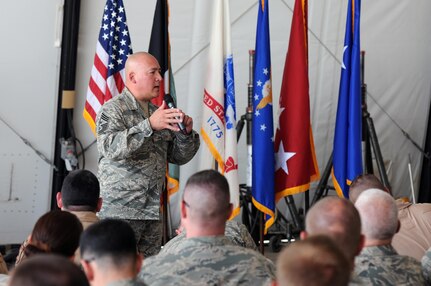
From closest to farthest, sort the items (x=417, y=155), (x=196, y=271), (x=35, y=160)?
(x=196, y=271)
(x=35, y=160)
(x=417, y=155)

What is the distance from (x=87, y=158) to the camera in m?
7.17

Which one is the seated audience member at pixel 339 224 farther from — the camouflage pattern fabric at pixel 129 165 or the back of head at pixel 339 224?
the camouflage pattern fabric at pixel 129 165

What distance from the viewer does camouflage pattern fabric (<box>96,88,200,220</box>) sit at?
461 centimetres

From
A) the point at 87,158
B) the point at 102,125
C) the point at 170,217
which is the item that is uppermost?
the point at 102,125

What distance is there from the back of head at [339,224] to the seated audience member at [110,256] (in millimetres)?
659

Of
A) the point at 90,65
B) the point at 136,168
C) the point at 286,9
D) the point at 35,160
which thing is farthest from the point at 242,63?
the point at 136,168

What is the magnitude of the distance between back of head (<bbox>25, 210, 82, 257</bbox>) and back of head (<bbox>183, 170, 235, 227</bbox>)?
40 cm

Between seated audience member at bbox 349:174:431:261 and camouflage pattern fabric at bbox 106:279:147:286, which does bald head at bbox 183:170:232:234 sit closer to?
camouflage pattern fabric at bbox 106:279:147:286

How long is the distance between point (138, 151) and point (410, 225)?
1.54 metres

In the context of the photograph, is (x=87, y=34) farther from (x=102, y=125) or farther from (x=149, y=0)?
(x=102, y=125)

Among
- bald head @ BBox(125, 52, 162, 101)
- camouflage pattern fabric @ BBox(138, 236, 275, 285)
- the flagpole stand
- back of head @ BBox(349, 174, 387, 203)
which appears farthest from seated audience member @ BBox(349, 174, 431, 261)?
the flagpole stand

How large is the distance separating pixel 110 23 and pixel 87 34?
34.7 inches

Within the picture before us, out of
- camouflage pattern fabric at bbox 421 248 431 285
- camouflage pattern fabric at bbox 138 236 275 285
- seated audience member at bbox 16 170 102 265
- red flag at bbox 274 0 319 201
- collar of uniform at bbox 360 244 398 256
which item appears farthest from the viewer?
red flag at bbox 274 0 319 201

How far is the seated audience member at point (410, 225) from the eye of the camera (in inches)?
168
